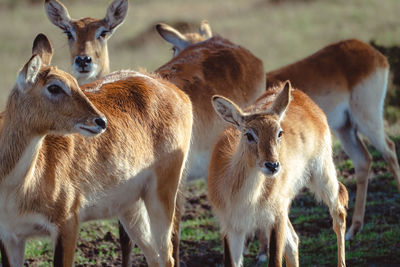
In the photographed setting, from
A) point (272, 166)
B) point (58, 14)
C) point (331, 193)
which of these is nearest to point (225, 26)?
point (58, 14)

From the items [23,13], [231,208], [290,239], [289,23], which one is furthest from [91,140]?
[23,13]

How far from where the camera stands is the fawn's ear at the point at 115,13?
26.2 feet

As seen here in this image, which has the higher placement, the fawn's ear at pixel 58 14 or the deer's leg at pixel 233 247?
the fawn's ear at pixel 58 14

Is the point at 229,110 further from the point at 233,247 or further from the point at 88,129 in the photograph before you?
the point at 88,129

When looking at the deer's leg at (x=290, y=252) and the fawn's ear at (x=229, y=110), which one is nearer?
the fawn's ear at (x=229, y=110)

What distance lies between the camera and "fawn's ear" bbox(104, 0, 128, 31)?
26.2 feet

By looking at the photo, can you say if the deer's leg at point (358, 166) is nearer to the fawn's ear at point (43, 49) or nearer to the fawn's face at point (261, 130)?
the fawn's face at point (261, 130)

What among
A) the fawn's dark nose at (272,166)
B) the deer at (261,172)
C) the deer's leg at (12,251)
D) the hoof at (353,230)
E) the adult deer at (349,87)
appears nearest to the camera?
the deer's leg at (12,251)

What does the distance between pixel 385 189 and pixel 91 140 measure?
4.87 metres

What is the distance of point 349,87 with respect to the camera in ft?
31.6

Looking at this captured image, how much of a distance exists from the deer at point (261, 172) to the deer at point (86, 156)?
0.46 m

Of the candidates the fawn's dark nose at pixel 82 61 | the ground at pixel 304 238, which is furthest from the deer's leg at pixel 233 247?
the fawn's dark nose at pixel 82 61

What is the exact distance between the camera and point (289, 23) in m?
22.5

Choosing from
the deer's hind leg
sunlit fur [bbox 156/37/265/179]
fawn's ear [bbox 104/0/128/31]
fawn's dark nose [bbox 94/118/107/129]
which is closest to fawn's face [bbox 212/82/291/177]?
the deer's hind leg
